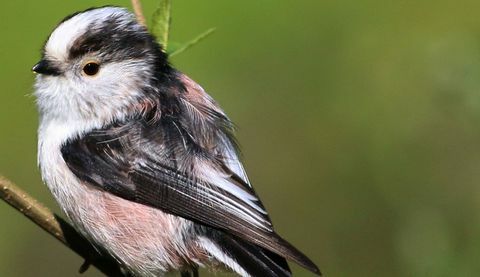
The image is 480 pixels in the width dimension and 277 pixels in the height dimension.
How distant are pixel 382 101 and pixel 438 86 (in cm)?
78


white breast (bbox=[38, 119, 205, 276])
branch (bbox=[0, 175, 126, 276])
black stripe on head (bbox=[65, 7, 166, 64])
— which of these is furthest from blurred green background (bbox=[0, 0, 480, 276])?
branch (bbox=[0, 175, 126, 276])

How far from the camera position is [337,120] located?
242 inches

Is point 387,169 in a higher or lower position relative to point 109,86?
lower

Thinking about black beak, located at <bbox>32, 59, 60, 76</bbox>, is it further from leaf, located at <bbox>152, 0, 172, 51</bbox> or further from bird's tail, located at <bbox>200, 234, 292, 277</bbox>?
bird's tail, located at <bbox>200, 234, 292, 277</bbox>

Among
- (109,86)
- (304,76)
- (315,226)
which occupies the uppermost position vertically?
(109,86)

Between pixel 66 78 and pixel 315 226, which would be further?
pixel 315 226

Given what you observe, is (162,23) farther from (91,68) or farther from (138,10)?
(91,68)

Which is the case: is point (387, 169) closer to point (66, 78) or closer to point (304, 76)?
point (66, 78)

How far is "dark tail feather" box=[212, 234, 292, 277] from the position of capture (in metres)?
3.79

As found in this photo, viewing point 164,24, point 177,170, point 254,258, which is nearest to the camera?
point 164,24

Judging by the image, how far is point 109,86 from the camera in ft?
13.6

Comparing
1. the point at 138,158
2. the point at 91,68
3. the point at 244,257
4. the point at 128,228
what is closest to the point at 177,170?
the point at 138,158

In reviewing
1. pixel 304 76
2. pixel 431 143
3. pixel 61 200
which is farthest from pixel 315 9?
pixel 61 200

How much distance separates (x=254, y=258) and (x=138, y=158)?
59cm
